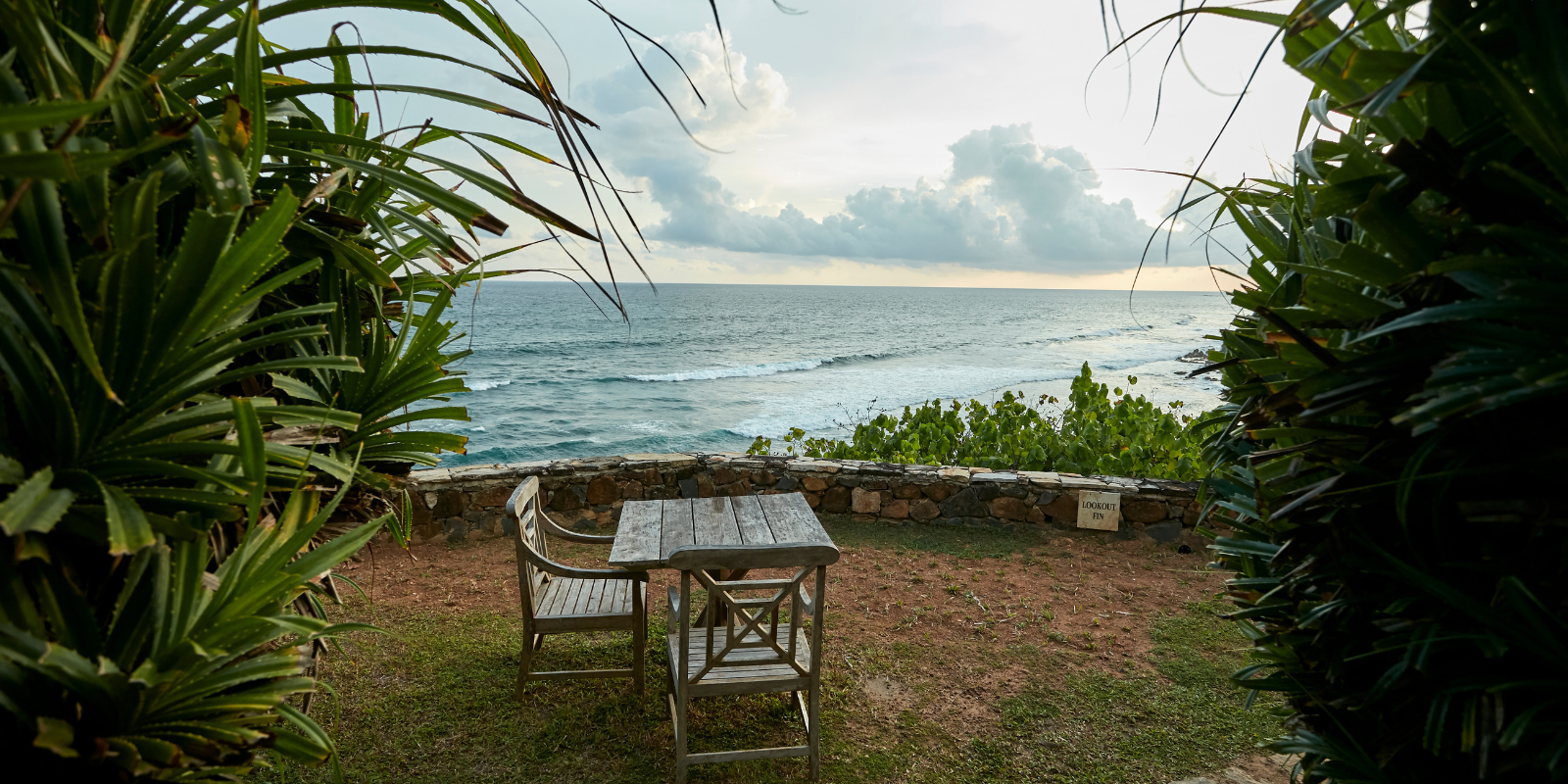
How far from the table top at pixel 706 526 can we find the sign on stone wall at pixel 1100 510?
2.70m

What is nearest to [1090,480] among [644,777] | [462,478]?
[644,777]

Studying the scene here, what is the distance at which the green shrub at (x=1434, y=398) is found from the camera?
2.63 ft

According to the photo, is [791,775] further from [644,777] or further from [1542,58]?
[1542,58]

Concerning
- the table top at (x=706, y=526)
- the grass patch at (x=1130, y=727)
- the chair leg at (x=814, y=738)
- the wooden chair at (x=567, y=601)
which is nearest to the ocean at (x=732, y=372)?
the wooden chair at (x=567, y=601)

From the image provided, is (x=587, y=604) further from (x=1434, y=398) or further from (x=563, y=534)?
(x=1434, y=398)

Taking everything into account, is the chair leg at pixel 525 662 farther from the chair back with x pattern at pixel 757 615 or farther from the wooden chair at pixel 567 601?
the chair back with x pattern at pixel 757 615

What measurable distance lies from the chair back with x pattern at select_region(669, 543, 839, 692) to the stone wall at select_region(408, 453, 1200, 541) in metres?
2.77

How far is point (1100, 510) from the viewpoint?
204 inches

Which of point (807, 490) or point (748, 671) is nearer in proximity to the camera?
point (748, 671)

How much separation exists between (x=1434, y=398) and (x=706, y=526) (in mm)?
2524

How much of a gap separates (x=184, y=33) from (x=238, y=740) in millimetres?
976

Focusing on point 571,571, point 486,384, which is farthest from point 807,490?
point 486,384

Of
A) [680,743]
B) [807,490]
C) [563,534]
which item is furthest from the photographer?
[807,490]

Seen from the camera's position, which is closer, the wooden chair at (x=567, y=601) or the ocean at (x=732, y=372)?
the wooden chair at (x=567, y=601)
